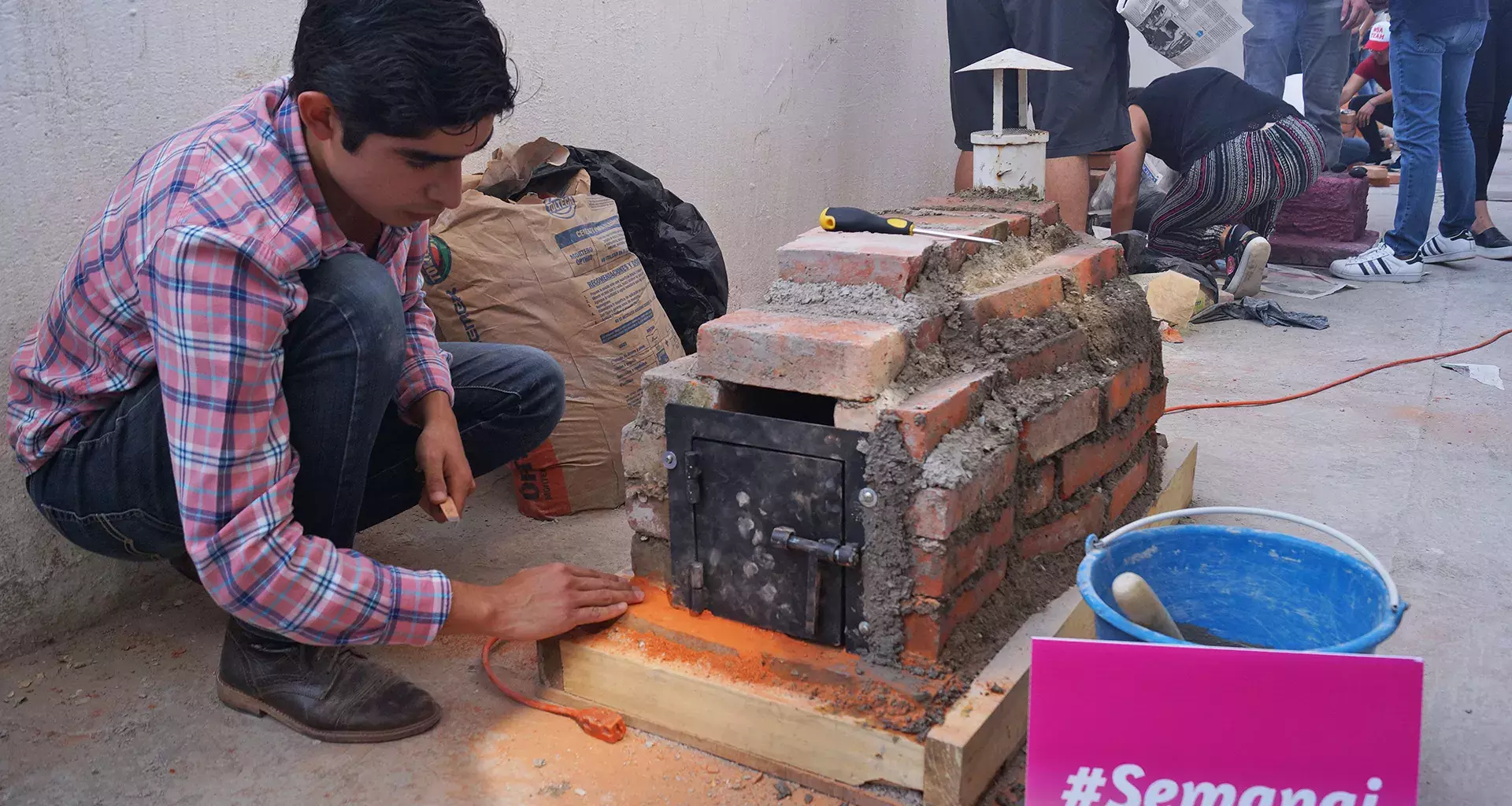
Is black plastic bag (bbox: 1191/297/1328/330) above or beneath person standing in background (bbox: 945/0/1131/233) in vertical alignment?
beneath

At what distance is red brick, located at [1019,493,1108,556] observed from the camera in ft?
6.14

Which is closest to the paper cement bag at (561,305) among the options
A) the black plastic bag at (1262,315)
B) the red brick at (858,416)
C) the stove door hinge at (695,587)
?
the stove door hinge at (695,587)

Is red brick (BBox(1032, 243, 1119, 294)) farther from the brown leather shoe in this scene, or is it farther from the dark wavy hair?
the brown leather shoe

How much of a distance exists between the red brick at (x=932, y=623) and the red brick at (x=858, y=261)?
0.48m

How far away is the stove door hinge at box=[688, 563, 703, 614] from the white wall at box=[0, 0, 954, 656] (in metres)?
1.15

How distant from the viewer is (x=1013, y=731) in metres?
1.62

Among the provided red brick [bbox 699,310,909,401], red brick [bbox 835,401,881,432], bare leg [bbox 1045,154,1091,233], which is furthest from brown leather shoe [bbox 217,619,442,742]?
bare leg [bbox 1045,154,1091,233]

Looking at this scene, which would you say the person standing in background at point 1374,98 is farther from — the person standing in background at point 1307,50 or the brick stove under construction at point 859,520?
the brick stove under construction at point 859,520

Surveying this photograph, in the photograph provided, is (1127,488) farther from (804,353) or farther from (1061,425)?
(804,353)

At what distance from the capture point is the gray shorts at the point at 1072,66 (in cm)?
371

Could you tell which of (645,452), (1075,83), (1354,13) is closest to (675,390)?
(645,452)

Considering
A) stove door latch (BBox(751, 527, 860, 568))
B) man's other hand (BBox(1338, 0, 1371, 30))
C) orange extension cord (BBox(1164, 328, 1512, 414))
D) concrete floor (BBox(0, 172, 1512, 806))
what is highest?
man's other hand (BBox(1338, 0, 1371, 30))

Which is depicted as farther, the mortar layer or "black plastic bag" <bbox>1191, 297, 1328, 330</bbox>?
"black plastic bag" <bbox>1191, 297, 1328, 330</bbox>

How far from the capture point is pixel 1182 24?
3869 millimetres
